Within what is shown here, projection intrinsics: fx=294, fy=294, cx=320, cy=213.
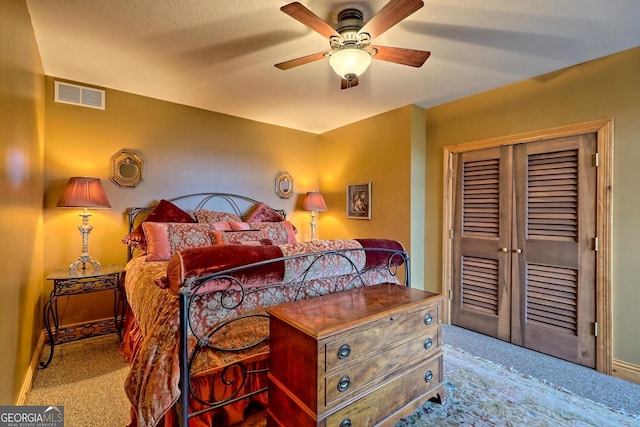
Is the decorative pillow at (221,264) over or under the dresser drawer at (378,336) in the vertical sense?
over

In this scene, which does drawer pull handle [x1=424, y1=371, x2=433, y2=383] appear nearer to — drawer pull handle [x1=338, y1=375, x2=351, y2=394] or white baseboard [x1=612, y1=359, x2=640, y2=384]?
drawer pull handle [x1=338, y1=375, x2=351, y2=394]

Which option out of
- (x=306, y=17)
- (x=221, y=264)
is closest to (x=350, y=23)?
(x=306, y=17)

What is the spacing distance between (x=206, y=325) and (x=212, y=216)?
Result: 7.44 ft

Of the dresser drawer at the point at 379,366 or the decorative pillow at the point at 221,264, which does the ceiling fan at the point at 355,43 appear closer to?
the decorative pillow at the point at 221,264

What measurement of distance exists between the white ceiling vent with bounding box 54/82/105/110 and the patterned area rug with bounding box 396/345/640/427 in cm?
406

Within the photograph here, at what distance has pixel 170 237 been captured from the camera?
2.95 m

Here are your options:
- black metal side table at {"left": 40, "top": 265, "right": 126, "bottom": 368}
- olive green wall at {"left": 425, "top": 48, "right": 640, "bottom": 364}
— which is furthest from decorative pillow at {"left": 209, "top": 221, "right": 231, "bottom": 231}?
olive green wall at {"left": 425, "top": 48, "right": 640, "bottom": 364}

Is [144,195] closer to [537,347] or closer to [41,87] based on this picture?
[41,87]

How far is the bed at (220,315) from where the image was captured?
1411mm

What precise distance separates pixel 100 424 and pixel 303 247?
166cm

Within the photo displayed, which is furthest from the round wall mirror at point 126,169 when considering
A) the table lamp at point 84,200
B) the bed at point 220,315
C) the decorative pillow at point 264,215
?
the bed at point 220,315

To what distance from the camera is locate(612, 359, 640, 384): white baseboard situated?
233 cm

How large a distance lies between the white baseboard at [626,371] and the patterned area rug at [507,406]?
57 cm

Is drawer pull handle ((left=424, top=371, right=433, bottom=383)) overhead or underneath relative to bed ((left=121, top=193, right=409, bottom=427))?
underneath
